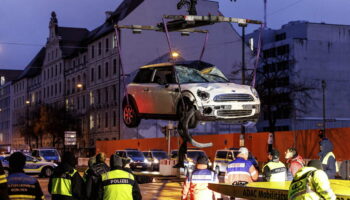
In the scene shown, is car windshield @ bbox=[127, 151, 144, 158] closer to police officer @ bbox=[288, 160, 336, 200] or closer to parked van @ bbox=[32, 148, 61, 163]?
parked van @ bbox=[32, 148, 61, 163]

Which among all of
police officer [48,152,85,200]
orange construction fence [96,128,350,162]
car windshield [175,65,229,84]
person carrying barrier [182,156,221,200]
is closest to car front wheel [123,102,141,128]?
car windshield [175,65,229,84]

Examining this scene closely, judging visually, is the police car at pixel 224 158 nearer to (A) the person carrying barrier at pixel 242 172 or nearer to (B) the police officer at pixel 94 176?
(A) the person carrying barrier at pixel 242 172

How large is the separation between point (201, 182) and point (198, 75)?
266 cm

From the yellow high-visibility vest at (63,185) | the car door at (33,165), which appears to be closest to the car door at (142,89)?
the yellow high-visibility vest at (63,185)

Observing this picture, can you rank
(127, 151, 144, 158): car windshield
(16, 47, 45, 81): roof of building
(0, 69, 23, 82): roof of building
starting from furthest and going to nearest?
1. (0, 69, 23, 82): roof of building
2. (16, 47, 45, 81): roof of building
3. (127, 151, 144, 158): car windshield

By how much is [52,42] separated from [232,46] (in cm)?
4069

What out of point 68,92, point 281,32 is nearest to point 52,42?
point 68,92

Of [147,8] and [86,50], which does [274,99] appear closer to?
[147,8]

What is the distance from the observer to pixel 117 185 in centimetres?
910

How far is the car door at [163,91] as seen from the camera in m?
9.00

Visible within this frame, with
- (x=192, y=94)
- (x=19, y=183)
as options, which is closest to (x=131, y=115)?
(x=192, y=94)

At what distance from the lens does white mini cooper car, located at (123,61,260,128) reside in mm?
8828

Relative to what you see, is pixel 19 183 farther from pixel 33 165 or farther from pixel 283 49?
pixel 283 49

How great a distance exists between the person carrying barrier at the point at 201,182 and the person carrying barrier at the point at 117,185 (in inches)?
85.3
